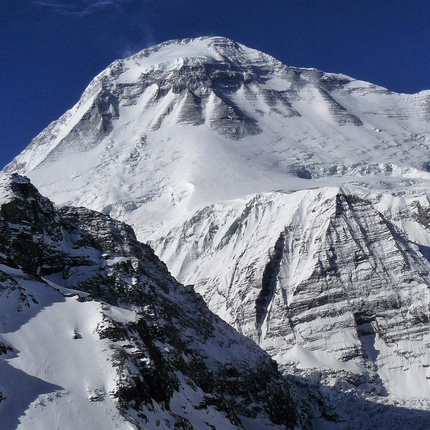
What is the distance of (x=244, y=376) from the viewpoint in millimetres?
104688

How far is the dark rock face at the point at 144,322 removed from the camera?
2675 inches

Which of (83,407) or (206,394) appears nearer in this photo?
(83,407)

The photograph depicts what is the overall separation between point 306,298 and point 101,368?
13726 centimetres

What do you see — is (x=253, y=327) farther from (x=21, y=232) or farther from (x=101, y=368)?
(x=101, y=368)

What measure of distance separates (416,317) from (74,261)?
113774 mm

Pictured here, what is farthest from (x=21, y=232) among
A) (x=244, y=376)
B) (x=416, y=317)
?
(x=416, y=317)

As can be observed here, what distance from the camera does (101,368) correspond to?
63.0m

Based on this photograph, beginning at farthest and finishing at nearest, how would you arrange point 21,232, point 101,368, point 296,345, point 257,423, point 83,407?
point 296,345, point 257,423, point 21,232, point 101,368, point 83,407

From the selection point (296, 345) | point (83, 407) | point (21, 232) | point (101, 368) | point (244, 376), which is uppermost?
point (296, 345)

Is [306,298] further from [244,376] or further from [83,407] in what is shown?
[83,407]

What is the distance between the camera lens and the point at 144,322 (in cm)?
7506

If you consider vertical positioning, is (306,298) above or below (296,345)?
above

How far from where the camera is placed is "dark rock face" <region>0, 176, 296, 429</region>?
67.9m

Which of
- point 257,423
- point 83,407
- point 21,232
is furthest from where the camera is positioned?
point 257,423
